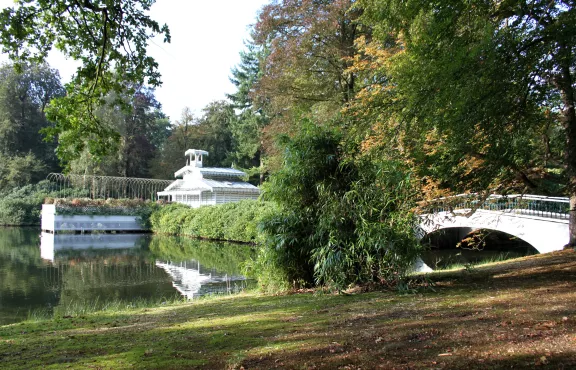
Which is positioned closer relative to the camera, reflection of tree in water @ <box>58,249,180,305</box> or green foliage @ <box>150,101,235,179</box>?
reflection of tree in water @ <box>58,249,180,305</box>

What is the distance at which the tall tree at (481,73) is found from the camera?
575cm

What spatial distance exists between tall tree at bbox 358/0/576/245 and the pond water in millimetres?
7764

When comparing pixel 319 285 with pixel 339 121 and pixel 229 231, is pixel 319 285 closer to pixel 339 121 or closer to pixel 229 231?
pixel 339 121

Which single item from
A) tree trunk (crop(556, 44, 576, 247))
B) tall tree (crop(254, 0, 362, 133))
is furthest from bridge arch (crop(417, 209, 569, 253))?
tall tree (crop(254, 0, 362, 133))

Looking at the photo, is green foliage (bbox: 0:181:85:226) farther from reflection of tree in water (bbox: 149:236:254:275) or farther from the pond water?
reflection of tree in water (bbox: 149:236:254:275)

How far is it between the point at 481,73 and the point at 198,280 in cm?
1217

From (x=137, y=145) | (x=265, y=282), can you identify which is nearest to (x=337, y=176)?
(x=265, y=282)

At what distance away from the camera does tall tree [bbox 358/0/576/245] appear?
5746 millimetres

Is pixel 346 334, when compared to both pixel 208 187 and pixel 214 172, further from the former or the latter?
pixel 214 172

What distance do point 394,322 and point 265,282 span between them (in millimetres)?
5011

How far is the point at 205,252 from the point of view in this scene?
23938 millimetres

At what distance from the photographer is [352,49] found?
17969 mm

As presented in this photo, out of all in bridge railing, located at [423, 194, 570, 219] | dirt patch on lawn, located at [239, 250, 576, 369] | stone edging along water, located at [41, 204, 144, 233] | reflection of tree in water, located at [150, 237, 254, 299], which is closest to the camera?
dirt patch on lawn, located at [239, 250, 576, 369]

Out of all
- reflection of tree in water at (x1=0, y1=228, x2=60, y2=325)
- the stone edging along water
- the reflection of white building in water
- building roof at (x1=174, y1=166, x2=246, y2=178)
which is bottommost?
the reflection of white building in water
